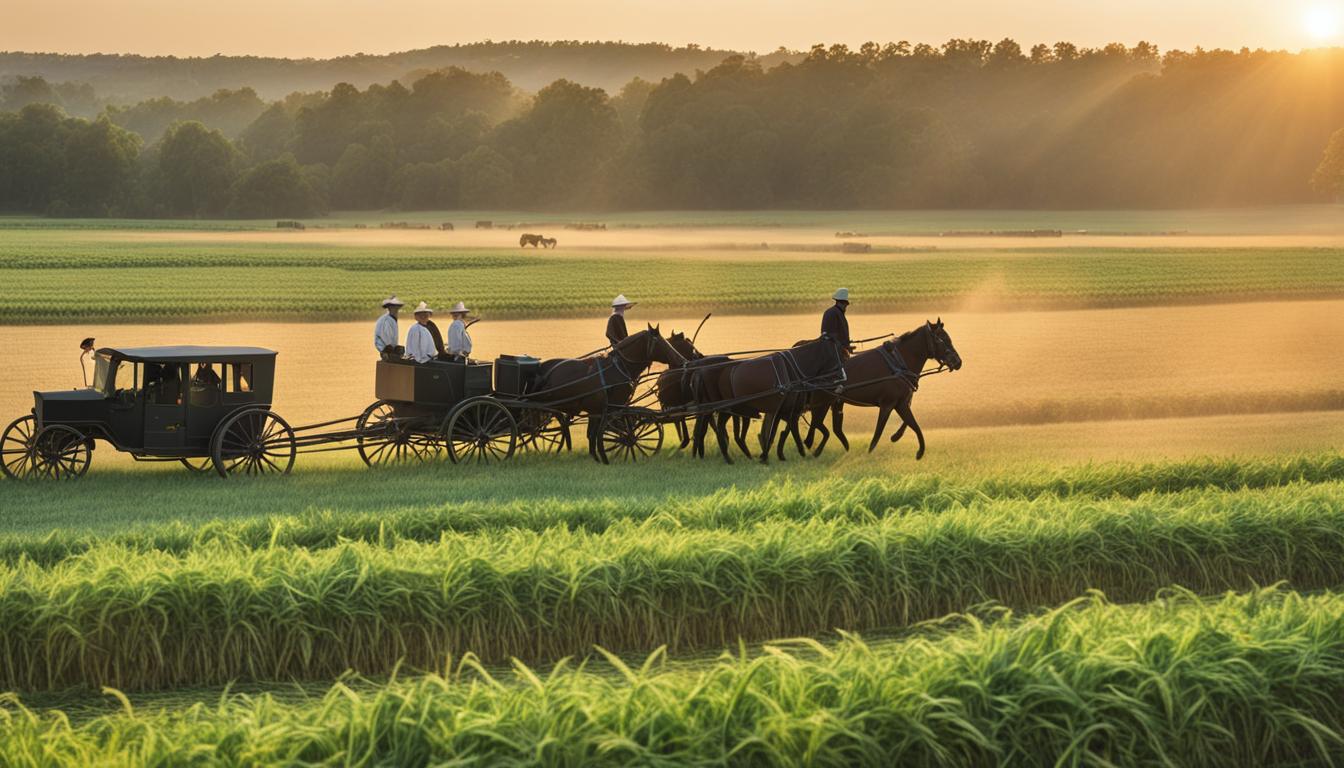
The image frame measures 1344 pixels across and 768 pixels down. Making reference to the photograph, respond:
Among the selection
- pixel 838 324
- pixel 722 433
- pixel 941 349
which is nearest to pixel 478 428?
pixel 722 433

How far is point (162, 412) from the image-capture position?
19109 millimetres

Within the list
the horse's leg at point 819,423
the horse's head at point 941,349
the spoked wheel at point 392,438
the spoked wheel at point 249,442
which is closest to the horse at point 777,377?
the horse's leg at point 819,423

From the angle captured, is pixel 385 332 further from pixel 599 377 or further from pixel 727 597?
pixel 727 597

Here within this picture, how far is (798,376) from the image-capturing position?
21.1m

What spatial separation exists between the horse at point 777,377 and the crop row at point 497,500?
3.67ft

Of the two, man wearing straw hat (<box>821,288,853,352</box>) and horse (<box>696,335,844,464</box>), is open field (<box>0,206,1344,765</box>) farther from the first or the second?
man wearing straw hat (<box>821,288,853,352</box>)

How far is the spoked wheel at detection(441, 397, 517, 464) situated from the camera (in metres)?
20.6

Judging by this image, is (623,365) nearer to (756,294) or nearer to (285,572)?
(285,572)

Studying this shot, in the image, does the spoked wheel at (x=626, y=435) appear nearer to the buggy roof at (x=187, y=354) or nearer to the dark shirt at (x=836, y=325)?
the dark shirt at (x=836, y=325)

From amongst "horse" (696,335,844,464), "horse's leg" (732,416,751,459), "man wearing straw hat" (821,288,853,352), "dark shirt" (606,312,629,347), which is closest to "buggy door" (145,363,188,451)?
"dark shirt" (606,312,629,347)

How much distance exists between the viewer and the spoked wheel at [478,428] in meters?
20.6

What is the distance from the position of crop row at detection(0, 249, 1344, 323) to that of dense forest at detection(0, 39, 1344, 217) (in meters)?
39.8

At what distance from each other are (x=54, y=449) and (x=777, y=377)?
9370mm

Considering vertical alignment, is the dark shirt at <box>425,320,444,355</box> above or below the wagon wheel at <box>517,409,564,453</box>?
above
